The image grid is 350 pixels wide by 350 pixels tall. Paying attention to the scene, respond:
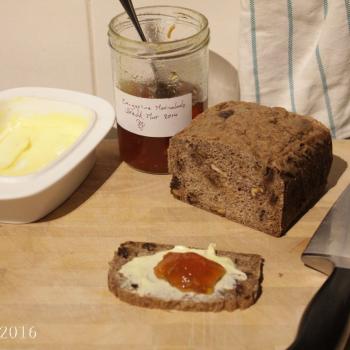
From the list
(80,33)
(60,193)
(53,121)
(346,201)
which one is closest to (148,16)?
(80,33)

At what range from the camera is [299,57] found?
1.32m

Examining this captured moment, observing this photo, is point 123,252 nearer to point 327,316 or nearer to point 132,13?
point 327,316

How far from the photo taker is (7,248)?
3.59 feet

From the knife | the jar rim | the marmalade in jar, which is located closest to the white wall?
the jar rim

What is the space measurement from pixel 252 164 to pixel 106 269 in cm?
30

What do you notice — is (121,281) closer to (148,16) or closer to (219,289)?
(219,289)

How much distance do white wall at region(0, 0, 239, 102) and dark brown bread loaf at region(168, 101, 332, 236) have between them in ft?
0.77

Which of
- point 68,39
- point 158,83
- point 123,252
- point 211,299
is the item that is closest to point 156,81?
point 158,83

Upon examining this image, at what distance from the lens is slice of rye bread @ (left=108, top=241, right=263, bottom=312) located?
95 cm

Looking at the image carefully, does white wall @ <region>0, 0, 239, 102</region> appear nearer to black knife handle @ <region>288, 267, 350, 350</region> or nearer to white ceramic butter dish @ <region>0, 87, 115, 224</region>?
white ceramic butter dish @ <region>0, 87, 115, 224</region>

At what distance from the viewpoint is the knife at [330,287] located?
0.84 m

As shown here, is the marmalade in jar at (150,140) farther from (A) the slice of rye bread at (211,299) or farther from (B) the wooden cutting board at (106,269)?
(A) the slice of rye bread at (211,299)

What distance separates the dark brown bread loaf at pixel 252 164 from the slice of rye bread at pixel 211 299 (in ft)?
0.38

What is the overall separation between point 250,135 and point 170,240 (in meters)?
0.23
